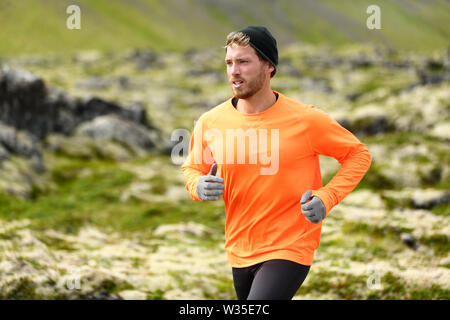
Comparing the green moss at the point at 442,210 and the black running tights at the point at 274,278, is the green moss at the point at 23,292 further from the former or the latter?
the green moss at the point at 442,210

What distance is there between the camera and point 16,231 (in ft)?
52.9

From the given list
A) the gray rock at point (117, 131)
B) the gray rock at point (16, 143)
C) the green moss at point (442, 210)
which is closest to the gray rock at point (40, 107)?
the gray rock at point (117, 131)

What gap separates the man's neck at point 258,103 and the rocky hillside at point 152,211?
25.3 ft

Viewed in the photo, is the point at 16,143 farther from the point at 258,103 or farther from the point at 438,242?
the point at 258,103

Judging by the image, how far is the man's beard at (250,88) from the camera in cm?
678

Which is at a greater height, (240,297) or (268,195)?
(268,195)

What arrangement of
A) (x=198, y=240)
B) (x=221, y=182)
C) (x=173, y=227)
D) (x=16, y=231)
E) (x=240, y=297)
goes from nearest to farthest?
(x=221, y=182)
(x=240, y=297)
(x=16, y=231)
(x=198, y=240)
(x=173, y=227)

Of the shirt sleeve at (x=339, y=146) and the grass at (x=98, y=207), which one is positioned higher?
the grass at (x=98, y=207)

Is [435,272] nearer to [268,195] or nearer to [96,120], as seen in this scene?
[268,195]

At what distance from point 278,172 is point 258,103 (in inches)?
46.5

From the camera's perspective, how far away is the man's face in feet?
22.0

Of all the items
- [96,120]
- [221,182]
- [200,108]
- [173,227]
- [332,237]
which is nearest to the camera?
[221,182]

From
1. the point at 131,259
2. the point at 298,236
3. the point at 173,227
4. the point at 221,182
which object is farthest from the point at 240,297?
the point at 173,227
